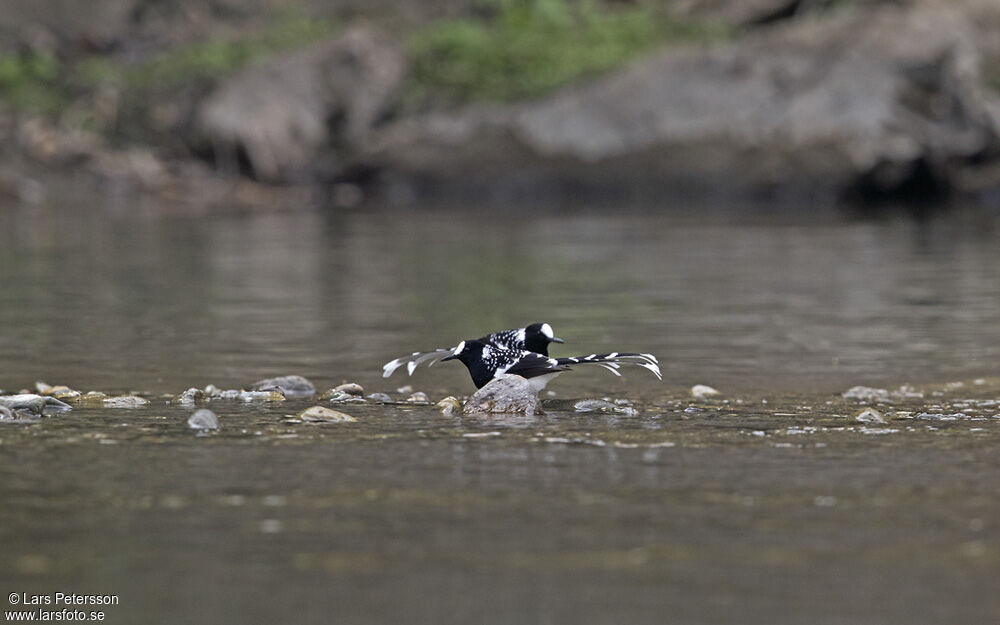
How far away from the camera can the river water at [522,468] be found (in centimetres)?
371

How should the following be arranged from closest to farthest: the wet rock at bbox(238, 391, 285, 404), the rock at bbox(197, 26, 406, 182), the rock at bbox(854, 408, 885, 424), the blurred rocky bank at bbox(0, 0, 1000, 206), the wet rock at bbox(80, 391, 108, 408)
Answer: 1. the rock at bbox(854, 408, 885, 424)
2. the wet rock at bbox(80, 391, 108, 408)
3. the wet rock at bbox(238, 391, 285, 404)
4. the blurred rocky bank at bbox(0, 0, 1000, 206)
5. the rock at bbox(197, 26, 406, 182)

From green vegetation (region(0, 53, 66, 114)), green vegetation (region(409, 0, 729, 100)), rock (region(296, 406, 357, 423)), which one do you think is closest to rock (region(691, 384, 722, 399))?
rock (region(296, 406, 357, 423))

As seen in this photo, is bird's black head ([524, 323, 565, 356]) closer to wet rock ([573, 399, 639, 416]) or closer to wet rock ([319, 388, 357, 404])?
wet rock ([573, 399, 639, 416])

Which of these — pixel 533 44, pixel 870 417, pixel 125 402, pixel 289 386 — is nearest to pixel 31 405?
pixel 125 402

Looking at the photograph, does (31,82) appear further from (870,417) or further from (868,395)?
(870,417)

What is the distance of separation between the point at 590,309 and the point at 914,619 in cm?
749

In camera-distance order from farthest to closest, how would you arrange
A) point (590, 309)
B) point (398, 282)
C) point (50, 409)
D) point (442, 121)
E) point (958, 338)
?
point (442, 121)
point (398, 282)
point (590, 309)
point (958, 338)
point (50, 409)

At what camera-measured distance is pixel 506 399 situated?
648cm

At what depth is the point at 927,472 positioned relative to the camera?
198 inches

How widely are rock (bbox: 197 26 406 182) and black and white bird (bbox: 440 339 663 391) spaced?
1937cm

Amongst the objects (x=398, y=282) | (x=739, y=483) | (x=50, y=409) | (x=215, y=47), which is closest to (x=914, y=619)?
(x=739, y=483)

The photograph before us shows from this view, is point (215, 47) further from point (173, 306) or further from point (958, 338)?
point (958, 338)

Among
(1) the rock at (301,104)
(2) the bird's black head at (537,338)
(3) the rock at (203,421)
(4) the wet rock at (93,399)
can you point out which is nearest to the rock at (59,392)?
(4) the wet rock at (93,399)

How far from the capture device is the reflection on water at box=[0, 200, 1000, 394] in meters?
8.21
